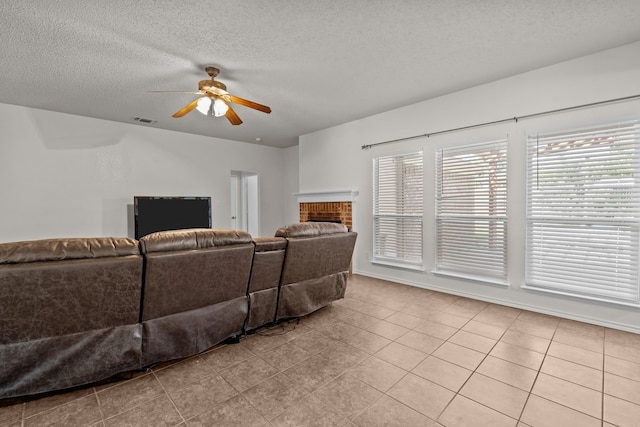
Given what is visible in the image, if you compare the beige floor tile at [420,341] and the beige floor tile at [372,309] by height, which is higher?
the beige floor tile at [372,309]

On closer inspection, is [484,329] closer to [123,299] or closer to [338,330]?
[338,330]

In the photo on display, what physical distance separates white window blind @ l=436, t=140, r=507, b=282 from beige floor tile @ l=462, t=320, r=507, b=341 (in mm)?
870

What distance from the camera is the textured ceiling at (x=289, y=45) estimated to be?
2.28 metres

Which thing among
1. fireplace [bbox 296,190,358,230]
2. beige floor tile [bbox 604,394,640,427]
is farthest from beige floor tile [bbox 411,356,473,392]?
fireplace [bbox 296,190,358,230]

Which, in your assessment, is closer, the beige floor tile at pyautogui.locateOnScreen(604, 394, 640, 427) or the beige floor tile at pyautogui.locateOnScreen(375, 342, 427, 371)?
the beige floor tile at pyautogui.locateOnScreen(604, 394, 640, 427)

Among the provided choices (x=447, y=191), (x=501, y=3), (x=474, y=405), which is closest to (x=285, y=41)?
(x=501, y=3)

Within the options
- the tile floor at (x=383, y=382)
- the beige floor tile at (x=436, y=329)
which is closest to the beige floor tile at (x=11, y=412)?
the tile floor at (x=383, y=382)

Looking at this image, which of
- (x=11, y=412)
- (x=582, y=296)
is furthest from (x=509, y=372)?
(x=11, y=412)

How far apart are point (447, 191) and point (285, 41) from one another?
9.17 feet

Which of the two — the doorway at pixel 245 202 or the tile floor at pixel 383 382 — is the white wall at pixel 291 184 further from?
the tile floor at pixel 383 382

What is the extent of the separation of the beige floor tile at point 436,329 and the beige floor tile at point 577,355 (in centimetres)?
76

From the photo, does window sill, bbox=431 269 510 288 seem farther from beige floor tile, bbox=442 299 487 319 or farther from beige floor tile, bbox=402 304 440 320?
beige floor tile, bbox=402 304 440 320

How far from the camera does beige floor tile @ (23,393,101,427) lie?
5.21ft

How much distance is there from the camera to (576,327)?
9.52 ft
